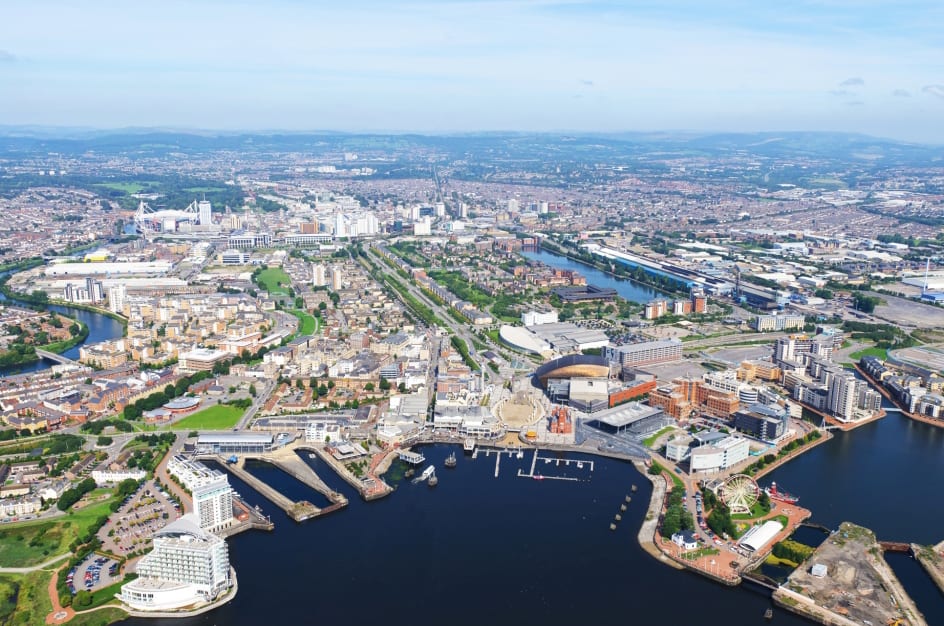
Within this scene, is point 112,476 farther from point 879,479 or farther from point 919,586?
point 879,479

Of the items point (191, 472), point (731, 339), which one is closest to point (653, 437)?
point (191, 472)

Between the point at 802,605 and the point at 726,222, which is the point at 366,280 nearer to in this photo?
the point at 802,605

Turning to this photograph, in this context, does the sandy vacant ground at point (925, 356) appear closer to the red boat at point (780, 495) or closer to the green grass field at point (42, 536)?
the red boat at point (780, 495)

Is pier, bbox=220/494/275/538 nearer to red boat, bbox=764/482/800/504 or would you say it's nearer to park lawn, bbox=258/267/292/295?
red boat, bbox=764/482/800/504

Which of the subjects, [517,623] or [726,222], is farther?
[726,222]

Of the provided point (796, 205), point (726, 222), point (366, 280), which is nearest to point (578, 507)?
point (366, 280)

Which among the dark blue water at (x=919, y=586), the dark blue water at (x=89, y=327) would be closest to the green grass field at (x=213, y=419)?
the dark blue water at (x=89, y=327)

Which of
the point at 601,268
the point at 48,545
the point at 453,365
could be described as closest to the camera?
the point at 48,545
